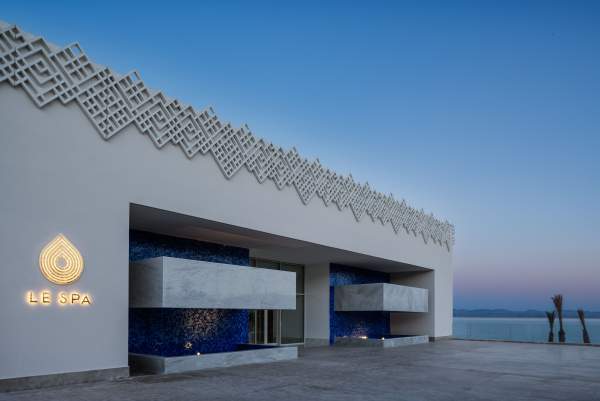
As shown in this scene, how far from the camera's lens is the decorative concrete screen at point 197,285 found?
39.4 feet

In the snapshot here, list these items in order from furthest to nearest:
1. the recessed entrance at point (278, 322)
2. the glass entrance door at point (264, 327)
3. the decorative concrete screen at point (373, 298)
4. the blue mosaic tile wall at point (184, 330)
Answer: the decorative concrete screen at point (373, 298), the recessed entrance at point (278, 322), the glass entrance door at point (264, 327), the blue mosaic tile wall at point (184, 330)

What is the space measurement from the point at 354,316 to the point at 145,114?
15.6 metres

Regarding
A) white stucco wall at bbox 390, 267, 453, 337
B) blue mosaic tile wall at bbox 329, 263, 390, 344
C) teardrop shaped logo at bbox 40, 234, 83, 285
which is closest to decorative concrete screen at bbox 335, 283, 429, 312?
blue mosaic tile wall at bbox 329, 263, 390, 344

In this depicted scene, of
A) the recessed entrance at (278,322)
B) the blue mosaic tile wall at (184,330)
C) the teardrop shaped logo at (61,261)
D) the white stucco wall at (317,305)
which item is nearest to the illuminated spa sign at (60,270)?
the teardrop shaped logo at (61,261)

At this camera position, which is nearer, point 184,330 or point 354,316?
point 184,330

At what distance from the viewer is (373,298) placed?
22016mm

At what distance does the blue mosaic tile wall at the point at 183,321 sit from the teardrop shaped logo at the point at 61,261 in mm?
4144

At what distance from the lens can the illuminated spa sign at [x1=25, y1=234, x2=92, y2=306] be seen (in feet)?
31.1

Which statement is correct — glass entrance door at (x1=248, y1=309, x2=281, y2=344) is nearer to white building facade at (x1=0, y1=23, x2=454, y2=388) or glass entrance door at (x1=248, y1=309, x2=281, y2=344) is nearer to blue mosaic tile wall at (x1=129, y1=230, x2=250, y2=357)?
white building facade at (x1=0, y1=23, x2=454, y2=388)

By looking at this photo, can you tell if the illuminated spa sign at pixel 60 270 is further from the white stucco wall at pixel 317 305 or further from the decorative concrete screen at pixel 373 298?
the decorative concrete screen at pixel 373 298

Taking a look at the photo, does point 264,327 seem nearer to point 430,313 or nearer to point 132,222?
point 132,222

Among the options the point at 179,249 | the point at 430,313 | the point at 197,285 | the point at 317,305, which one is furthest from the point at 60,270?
the point at 430,313

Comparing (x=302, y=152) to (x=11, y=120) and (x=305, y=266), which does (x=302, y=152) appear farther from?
(x=11, y=120)

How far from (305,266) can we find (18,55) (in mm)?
15928
